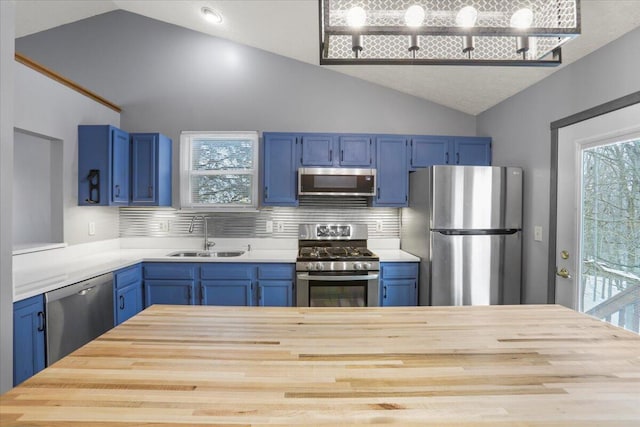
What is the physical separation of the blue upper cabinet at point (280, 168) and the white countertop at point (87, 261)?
604 mm

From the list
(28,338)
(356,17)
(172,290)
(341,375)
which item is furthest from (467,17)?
(172,290)

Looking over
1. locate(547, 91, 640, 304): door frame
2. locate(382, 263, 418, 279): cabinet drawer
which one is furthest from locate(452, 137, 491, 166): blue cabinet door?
locate(382, 263, 418, 279): cabinet drawer

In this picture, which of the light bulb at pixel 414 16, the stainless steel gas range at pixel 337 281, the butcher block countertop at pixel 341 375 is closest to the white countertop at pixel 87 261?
the stainless steel gas range at pixel 337 281

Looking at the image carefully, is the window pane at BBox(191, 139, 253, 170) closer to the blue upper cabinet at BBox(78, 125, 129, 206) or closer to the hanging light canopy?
the blue upper cabinet at BBox(78, 125, 129, 206)

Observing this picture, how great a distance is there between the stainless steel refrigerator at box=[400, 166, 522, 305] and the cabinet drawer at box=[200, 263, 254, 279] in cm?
172

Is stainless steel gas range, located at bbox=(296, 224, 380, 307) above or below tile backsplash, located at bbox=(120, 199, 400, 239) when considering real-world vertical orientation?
below

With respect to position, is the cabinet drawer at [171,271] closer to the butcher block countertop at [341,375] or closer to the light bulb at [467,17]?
the butcher block countertop at [341,375]

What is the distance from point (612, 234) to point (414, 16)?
77.7 inches

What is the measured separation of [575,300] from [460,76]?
208cm

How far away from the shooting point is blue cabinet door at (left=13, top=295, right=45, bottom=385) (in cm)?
182

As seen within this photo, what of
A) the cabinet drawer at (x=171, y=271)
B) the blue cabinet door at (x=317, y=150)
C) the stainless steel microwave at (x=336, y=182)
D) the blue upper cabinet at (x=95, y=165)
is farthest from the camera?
the blue cabinet door at (x=317, y=150)

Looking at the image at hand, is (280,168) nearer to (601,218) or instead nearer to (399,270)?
(399,270)

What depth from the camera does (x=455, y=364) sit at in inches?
33.4

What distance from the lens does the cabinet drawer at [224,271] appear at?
306cm
